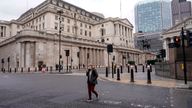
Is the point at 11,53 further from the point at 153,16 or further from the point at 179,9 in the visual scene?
the point at 179,9

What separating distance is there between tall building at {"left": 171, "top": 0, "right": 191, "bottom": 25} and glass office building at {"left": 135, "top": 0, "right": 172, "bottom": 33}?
5240 millimetres

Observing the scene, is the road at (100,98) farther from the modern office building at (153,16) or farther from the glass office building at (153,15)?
the glass office building at (153,15)

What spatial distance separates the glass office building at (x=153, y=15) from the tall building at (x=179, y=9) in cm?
524

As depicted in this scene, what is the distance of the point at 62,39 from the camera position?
72062 millimetres

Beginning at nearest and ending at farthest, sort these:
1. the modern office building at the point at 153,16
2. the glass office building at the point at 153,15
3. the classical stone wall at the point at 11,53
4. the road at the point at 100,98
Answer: the road at the point at 100,98
the classical stone wall at the point at 11,53
the modern office building at the point at 153,16
the glass office building at the point at 153,15

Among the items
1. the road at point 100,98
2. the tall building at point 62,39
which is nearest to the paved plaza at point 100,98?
the road at point 100,98

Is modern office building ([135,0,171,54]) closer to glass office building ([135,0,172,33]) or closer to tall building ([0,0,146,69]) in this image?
glass office building ([135,0,172,33])

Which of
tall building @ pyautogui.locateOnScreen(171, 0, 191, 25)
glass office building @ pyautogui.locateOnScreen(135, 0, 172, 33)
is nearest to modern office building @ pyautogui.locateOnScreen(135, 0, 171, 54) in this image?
glass office building @ pyautogui.locateOnScreen(135, 0, 172, 33)

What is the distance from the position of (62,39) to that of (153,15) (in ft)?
353

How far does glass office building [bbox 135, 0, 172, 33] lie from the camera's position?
161625 millimetres

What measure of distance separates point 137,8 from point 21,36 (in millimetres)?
125411

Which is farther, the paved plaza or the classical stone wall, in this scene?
the classical stone wall

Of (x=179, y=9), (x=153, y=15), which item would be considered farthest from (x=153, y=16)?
(x=179, y=9)

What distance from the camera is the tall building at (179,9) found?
5873 inches
